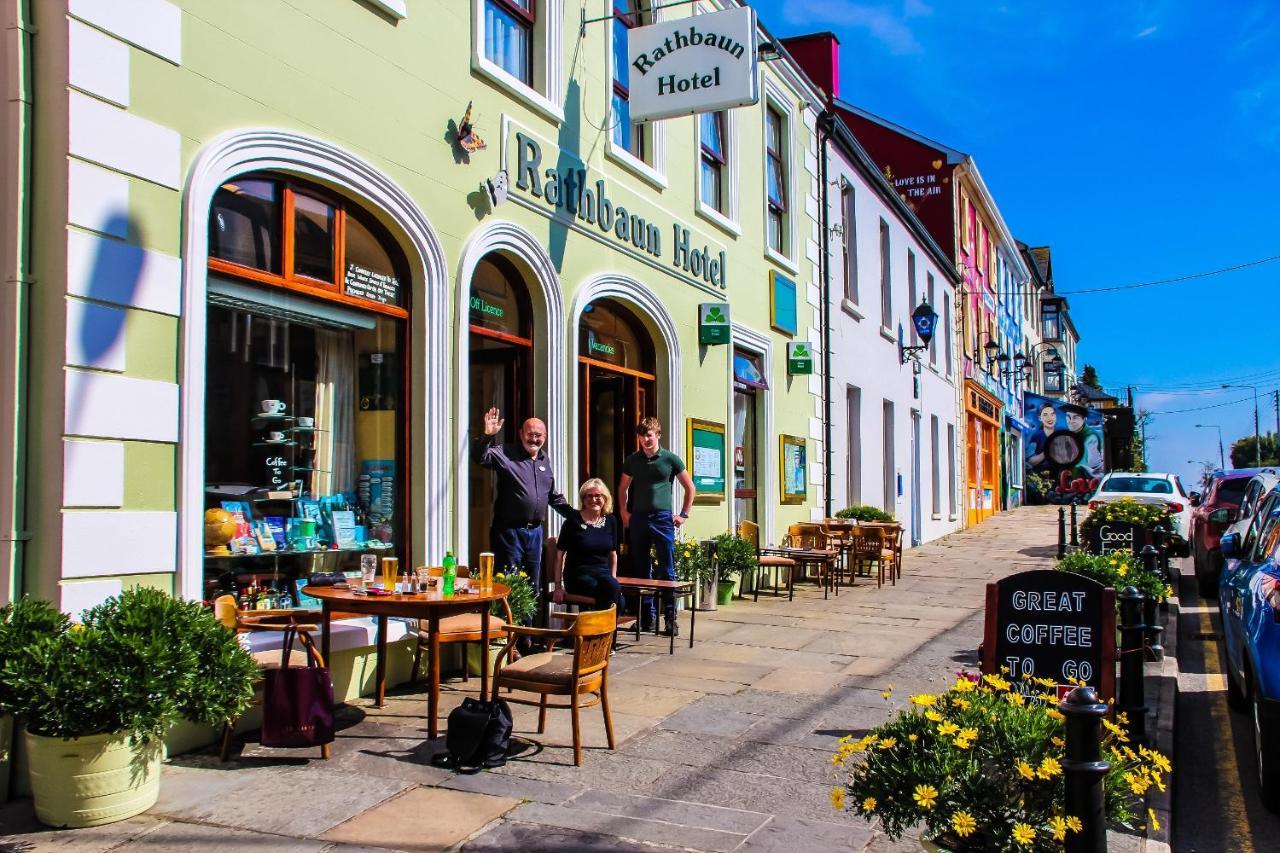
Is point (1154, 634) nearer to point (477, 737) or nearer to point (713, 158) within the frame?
point (477, 737)

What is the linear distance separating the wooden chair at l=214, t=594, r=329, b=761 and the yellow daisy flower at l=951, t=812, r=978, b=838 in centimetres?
336

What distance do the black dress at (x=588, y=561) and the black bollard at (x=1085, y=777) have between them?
5204 millimetres

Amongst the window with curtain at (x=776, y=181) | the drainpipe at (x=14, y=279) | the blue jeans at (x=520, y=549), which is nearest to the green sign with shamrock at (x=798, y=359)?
the window with curtain at (x=776, y=181)

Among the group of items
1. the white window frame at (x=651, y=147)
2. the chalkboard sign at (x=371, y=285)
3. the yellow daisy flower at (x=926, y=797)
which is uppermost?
the white window frame at (x=651, y=147)

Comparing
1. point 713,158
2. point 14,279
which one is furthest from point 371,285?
point 713,158

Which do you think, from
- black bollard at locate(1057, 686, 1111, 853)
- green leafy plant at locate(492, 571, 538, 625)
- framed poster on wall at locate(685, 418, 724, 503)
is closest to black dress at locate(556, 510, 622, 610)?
green leafy plant at locate(492, 571, 538, 625)

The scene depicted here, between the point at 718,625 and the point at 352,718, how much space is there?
4.67 meters

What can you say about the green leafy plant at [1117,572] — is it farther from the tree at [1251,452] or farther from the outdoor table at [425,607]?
the tree at [1251,452]

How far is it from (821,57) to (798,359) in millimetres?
7410

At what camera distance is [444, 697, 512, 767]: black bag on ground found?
5.16 m

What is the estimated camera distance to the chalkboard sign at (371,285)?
7.06 meters

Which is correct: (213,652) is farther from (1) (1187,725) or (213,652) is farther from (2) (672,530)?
(1) (1187,725)

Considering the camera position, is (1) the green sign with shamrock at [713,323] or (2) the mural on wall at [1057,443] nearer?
(1) the green sign with shamrock at [713,323]

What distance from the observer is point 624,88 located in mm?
10453
